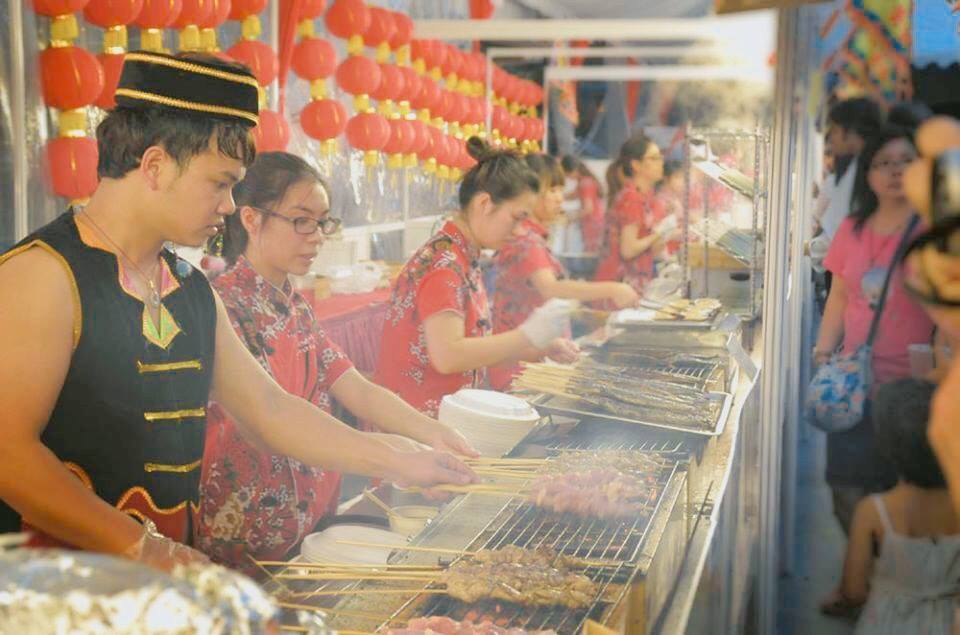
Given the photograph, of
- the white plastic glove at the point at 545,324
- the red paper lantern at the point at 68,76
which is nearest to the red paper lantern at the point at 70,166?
the red paper lantern at the point at 68,76

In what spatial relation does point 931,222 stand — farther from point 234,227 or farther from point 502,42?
point 502,42

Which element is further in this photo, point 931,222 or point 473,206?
point 473,206

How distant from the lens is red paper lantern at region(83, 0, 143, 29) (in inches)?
128

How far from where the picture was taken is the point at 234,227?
2.59 m

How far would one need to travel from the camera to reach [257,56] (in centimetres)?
431

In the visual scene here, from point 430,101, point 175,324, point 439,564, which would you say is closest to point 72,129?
point 175,324

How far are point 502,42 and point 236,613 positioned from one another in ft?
30.1

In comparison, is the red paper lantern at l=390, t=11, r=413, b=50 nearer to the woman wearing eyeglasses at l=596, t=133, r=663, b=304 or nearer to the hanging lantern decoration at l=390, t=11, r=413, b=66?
the hanging lantern decoration at l=390, t=11, r=413, b=66

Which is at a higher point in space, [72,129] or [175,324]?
[72,129]

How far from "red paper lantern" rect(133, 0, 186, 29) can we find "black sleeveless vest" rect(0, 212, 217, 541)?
181 centimetres

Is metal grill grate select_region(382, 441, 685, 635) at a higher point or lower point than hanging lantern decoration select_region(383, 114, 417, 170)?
lower

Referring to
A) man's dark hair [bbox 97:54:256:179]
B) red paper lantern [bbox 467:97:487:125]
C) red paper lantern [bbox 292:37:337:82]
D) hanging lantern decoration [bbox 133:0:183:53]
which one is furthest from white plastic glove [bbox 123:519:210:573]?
red paper lantern [bbox 467:97:487:125]

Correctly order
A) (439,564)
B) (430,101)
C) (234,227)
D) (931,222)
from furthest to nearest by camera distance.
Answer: (430,101)
(234,227)
(439,564)
(931,222)

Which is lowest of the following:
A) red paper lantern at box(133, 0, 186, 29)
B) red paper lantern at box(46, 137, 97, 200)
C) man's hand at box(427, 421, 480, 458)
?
man's hand at box(427, 421, 480, 458)
